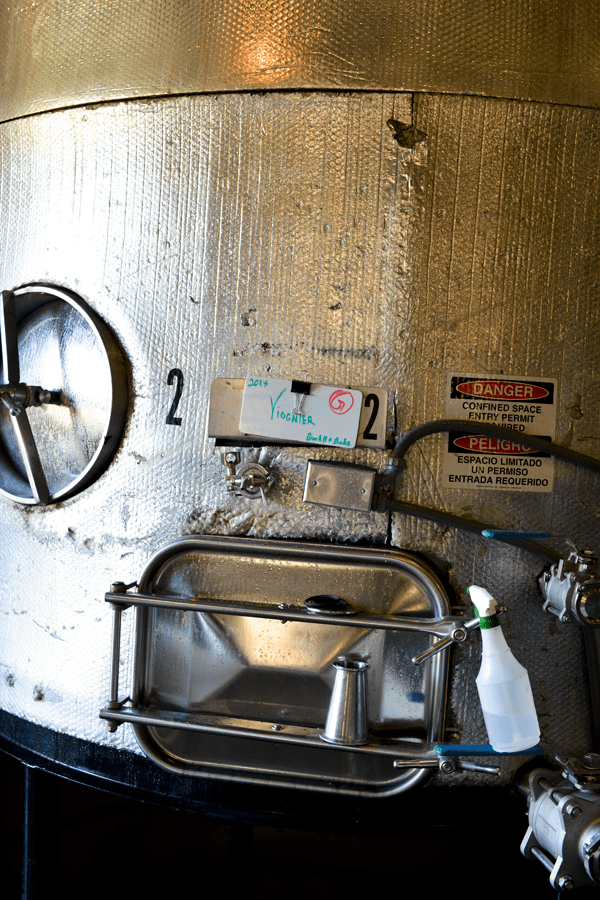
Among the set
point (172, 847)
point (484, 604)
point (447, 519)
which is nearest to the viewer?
point (484, 604)

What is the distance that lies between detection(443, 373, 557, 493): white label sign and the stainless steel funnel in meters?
0.37

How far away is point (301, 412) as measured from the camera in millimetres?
1312

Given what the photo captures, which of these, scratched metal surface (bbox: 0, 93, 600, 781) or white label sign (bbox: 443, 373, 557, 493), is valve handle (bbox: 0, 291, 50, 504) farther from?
white label sign (bbox: 443, 373, 557, 493)

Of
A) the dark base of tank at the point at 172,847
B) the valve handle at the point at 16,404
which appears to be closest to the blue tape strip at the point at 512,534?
the dark base of tank at the point at 172,847

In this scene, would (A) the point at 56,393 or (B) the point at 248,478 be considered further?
(A) the point at 56,393

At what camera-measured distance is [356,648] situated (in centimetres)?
132

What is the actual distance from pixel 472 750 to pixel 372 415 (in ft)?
1.92

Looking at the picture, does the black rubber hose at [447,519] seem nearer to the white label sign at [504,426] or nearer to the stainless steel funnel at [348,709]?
Result: the white label sign at [504,426]

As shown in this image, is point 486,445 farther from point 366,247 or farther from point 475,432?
point 366,247

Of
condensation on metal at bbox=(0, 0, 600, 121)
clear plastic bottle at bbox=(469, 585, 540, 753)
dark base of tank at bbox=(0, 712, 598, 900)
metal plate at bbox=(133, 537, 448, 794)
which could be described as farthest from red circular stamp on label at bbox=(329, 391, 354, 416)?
dark base of tank at bbox=(0, 712, 598, 900)

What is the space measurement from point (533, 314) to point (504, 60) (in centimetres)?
45

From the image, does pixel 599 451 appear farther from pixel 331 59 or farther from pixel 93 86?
pixel 93 86

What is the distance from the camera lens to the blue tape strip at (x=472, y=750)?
1186 millimetres

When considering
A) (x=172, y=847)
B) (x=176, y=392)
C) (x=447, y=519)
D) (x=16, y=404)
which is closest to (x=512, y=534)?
(x=447, y=519)
